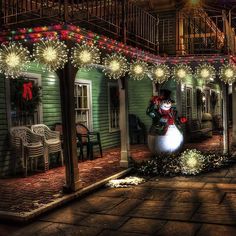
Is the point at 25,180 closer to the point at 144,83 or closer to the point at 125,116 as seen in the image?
the point at 125,116

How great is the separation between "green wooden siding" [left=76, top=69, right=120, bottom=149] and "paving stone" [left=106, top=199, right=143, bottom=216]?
6.10 m

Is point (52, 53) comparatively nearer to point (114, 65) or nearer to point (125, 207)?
point (114, 65)

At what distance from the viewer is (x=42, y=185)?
7113 mm

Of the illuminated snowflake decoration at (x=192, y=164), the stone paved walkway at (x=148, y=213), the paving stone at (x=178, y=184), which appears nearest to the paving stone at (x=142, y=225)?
the stone paved walkway at (x=148, y=213)

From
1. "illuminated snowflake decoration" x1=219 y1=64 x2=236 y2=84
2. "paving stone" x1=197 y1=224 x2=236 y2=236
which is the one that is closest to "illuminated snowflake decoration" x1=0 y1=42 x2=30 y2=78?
"paving stone" x1=197 y1=224 x2=236 y2=236

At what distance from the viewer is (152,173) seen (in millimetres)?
8234

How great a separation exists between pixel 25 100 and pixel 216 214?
5.51 meters

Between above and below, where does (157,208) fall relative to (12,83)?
below

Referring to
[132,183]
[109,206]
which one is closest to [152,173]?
[132,183]

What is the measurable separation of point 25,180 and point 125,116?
304 centimetres

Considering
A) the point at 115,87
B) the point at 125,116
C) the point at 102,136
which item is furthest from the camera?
the point at 115,87

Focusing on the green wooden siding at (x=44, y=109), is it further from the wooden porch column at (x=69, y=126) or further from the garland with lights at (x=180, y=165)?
the garland with lights at (x=180, y=165)

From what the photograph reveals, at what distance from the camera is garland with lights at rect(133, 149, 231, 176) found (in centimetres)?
822

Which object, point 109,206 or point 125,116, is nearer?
point 109,206
